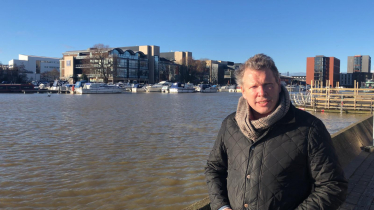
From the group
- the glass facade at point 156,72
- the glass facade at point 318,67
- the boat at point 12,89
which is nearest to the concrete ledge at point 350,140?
the boat at point 12,89

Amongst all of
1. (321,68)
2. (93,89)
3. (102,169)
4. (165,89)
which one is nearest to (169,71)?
(165,89)

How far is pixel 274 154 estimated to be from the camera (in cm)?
230

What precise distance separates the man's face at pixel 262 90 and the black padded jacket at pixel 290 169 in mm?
146

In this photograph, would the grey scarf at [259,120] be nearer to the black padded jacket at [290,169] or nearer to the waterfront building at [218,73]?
the black padded jacket at [290,169]

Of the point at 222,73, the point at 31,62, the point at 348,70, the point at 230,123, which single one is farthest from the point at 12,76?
the point at 348,70

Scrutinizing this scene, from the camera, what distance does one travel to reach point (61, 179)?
757 centimetres

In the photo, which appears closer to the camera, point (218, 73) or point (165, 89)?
point (165, 89)

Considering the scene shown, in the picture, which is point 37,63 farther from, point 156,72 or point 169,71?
point 169,71

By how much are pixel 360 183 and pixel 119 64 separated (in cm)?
10414

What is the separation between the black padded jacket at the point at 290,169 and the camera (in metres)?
2.22

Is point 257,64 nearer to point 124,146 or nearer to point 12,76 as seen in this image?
point 124,146

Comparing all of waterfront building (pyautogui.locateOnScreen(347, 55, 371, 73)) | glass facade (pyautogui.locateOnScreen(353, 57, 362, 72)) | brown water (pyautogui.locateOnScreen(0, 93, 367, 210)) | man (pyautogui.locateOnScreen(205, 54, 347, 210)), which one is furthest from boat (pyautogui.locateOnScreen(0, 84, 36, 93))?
waterfront building (pyautogui.locateOnScreen(347, 55, 371, 73))

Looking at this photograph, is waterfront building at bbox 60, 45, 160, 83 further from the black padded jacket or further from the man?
the black padded jacket

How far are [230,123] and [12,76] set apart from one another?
4128 inches
